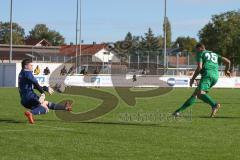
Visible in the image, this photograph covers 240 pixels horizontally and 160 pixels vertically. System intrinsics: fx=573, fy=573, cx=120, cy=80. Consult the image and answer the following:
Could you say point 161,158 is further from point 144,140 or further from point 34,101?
point 34,101

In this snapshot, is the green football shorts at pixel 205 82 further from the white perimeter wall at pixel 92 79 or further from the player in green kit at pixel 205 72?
the white perimeter wall at pixel 92 79

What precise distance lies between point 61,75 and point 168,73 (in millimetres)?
16251

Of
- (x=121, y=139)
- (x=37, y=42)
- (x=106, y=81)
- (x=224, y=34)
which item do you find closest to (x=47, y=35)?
(x=37, y=42)

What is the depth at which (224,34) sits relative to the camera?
90375mm

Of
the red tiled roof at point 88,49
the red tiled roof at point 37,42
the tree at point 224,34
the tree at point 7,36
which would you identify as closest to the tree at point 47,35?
the tree at point 7,36

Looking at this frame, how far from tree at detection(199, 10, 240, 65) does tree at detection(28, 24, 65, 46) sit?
5947 centimetres

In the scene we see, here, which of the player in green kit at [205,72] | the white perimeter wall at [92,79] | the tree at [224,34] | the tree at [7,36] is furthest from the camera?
the tree at [7,36]

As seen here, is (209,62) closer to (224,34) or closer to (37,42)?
(224,34)

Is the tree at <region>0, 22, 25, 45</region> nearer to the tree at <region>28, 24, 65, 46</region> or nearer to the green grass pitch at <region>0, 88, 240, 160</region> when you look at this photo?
the tree at <region>28, 24, 65, 46</region>

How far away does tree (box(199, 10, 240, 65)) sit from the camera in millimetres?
88688

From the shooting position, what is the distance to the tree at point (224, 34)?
88.7m

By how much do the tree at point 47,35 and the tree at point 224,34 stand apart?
2341 inches

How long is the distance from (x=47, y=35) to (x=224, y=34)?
64.9 meters

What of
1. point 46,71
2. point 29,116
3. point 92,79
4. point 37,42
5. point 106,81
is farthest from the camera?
point 37,42
